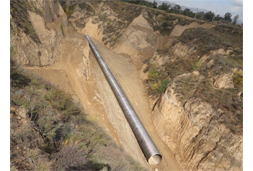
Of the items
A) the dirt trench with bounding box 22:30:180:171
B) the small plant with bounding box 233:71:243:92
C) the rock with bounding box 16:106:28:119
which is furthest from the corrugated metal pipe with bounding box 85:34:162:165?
the small plant with bounding box 233:71:243:92

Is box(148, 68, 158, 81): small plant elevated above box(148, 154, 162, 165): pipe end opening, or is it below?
above

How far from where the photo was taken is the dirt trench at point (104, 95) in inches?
565

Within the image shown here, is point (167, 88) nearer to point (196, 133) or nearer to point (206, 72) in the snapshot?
point (206, 72)

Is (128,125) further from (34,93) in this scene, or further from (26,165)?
(26,165)

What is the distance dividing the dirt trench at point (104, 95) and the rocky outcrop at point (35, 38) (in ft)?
3.65

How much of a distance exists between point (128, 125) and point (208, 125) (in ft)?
28.4

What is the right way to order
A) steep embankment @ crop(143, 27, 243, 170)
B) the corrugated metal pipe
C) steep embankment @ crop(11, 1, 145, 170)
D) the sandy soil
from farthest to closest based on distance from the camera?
the sandy soil < the corrugated metal pipe < steep embankment @ crop(143, 27, 243, 170) < steep embankment @ crop(11, 1, 145, 170)

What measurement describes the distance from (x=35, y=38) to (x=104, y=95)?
37.8 feet

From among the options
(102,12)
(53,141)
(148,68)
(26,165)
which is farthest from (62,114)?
(102,12)

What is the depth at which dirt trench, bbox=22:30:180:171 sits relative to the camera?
14.4 m

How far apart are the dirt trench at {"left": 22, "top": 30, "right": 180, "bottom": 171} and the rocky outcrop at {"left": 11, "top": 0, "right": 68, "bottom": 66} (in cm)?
111

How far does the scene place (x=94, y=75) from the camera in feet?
73.5

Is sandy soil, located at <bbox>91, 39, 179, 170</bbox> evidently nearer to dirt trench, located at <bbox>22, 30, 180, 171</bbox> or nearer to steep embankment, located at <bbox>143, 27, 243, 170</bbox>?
dirt trench, located at <bbox>22, 30, 180, 171</bbox>

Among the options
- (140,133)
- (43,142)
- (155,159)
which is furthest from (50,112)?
(155,159)
